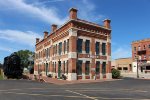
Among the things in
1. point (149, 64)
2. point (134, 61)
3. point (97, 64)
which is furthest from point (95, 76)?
point (134, 61)

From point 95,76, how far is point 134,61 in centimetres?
3836

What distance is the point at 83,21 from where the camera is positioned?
125 ft

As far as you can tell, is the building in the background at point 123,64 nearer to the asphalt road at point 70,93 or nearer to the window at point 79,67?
the window at point 79,67

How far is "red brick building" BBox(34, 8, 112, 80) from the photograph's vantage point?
1431 inches

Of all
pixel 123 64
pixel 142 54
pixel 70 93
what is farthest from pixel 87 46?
Answer: pixel 123 64

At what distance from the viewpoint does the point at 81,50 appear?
3744cm

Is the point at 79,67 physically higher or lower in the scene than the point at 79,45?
lower

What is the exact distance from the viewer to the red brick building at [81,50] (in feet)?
119

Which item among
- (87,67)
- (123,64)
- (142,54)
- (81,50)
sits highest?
(142,54)

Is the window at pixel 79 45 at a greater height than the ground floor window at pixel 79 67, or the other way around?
the window at pixel 79 45

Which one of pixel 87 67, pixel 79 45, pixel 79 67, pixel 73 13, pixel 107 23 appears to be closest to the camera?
pixel 73 13

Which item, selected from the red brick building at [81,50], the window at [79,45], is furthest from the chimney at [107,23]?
the window at [79,45]

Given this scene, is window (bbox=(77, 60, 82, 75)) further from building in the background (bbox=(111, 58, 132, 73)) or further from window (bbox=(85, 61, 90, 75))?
building in the background (bbox=(111, 58, 132, 73))

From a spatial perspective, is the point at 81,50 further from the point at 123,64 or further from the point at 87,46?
the point at 123,64
